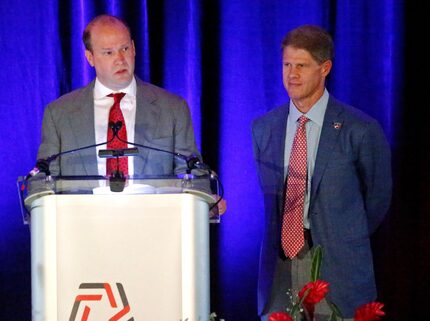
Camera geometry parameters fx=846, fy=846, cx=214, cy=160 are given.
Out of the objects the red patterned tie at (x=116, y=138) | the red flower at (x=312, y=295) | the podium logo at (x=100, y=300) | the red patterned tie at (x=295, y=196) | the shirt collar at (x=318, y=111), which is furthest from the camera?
the shirt collar at (x=318, y=111)

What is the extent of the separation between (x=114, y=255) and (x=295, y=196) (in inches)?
65.3

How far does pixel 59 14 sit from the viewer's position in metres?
4.39

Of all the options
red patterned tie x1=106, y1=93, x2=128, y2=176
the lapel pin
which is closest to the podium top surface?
red patterned tie x1=106, y1=93, x2=128, y2=176

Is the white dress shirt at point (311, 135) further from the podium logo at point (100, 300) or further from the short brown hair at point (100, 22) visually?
the podium logo at point (100, 300)

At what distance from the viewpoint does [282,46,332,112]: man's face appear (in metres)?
4.05

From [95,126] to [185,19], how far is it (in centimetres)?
92

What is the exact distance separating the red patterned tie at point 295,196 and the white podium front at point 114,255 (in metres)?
1.49

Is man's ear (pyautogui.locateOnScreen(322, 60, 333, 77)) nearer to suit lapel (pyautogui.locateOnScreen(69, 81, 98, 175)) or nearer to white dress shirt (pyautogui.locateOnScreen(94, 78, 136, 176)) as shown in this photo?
white dress shirt (pyautogui.locateOnScreen(94, 78, 136, 176))

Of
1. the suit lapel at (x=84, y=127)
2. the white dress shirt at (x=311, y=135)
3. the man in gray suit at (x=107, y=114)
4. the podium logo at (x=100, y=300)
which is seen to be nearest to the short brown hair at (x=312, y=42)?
the white dress shirt at (x=311, y=135)

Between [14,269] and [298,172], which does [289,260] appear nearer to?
[298,172]

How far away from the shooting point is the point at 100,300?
2457mm

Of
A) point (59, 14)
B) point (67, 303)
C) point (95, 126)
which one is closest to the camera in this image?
point (67, 303)

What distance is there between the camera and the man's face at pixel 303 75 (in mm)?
4047

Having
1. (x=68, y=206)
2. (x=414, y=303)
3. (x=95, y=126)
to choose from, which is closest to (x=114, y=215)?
(x=68, y=206)
